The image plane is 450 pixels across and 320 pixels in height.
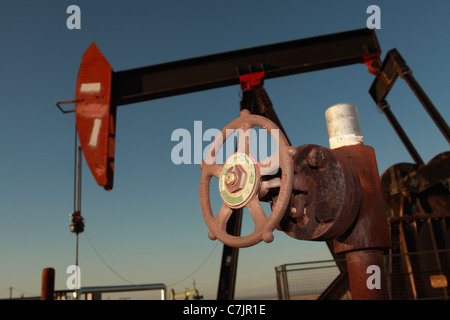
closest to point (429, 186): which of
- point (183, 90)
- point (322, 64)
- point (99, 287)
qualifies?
point (322, 64)

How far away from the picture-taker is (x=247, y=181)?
1164mm

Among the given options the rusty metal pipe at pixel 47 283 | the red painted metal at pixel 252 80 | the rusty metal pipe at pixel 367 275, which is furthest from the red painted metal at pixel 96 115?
the rusty metal pipe at pixel 367 275

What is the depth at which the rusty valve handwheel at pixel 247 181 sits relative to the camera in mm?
1154

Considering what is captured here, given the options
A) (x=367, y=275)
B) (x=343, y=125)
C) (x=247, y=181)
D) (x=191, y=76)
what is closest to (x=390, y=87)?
(x=191, y=76)

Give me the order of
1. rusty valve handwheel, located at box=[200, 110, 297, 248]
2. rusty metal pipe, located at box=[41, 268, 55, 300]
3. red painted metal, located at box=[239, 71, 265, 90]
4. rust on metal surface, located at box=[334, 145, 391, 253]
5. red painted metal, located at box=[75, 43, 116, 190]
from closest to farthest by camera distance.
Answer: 1. rusty valve handwheel, located at box=[200, 110, 297, 248]
2. rust on metal surface, located at box=[334, 145, 391, 253]
3. rusty metal pipe, located at box=[41, 268, 55, 300]
4. red painted metal, located at box=[75, 43, 116, 190]
5. red painted metal, located at box=[239, 71, 265, 90]

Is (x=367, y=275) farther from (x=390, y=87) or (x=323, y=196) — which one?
(x=390, y=87)

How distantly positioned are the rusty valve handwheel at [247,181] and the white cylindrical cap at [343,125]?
0.22 meters

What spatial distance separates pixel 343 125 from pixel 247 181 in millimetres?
433

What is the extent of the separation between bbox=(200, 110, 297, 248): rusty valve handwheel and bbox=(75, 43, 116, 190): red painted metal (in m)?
5.03

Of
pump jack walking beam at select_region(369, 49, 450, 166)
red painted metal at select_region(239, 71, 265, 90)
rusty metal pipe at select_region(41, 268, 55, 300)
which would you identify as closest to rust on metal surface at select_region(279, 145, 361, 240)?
rusty metal pipe at select_region(41, 268, 55, 300)

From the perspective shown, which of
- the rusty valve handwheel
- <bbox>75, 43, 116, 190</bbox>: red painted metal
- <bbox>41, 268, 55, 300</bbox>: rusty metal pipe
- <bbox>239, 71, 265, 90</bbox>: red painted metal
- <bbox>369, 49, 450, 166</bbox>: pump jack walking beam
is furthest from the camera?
<bbox>239, 71, 265, 90</bbox>: red painted metal

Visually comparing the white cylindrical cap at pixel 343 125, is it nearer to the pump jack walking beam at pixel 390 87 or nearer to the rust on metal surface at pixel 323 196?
the rust on metal surface at pixel 323 196

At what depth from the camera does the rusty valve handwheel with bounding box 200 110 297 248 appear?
1154 millimetres

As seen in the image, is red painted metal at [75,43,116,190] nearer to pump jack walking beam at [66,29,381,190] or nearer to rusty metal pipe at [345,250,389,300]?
pump jack walking beam at [66,29,381,190]
